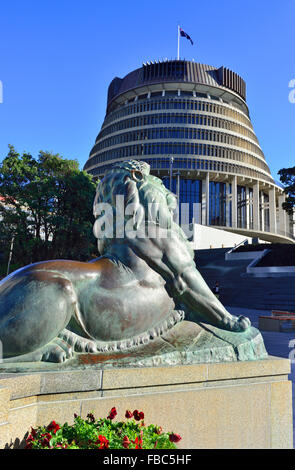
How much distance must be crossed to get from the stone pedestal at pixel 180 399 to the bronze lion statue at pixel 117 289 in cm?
32

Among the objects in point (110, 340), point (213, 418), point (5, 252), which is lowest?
point (213, 418)

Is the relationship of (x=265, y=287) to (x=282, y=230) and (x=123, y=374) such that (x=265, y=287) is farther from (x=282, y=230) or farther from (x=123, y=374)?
(x=282, y=230)

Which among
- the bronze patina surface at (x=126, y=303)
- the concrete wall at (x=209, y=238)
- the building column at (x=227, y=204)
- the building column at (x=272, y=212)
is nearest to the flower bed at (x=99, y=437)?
the bronze patina surface at (x=126, y=303)

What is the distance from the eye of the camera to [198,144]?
6291 cm

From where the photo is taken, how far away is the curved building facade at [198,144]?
62.7 m

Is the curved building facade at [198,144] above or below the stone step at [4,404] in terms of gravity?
above

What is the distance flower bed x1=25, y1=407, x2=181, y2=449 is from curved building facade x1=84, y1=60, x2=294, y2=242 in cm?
5706

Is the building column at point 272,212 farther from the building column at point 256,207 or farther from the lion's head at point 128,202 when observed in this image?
the lion's head at point 128,202

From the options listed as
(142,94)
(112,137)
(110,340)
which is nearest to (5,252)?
(110,340)

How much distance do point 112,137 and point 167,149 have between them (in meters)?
12.7

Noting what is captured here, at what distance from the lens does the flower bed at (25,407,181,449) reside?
2.27 m

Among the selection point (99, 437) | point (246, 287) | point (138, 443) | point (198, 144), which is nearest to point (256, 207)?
point (198, 144)

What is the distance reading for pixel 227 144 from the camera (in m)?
65.1

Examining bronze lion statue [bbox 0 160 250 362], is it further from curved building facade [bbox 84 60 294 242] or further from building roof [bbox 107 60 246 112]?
building roof [bbox 107 60 246 112]
